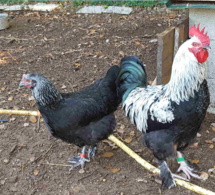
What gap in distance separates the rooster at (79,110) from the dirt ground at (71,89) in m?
0.34

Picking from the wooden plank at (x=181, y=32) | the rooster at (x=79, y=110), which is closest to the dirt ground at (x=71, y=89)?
the rooster at (x=79, y=110)

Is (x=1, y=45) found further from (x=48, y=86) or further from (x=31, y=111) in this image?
(x=48, y=86)

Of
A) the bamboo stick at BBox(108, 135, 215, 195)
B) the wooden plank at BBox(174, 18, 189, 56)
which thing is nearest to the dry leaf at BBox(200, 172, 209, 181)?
the bamboo stick at BBox(108, 135, 215, 195)

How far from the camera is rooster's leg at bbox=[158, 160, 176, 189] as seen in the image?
3.70 m

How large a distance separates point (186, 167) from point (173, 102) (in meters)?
0.95

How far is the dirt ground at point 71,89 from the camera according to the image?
387 centimetres

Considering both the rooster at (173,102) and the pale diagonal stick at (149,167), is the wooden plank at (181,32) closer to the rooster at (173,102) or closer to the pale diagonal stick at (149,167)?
the rooster at (173,102)

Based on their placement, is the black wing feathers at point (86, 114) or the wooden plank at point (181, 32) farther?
the wooden plank at point (181, 32)

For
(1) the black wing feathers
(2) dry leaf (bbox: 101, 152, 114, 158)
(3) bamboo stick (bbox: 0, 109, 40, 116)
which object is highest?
(1) the black wing feathers

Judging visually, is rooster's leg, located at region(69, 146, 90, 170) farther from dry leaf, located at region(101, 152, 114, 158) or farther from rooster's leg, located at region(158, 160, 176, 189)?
rooster's leg, located at region(158, 160, 176, 189)

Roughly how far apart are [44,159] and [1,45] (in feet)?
13.6

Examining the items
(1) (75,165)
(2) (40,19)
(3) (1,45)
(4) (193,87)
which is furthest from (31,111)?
(2) (40,19)

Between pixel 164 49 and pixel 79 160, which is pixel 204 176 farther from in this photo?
pixel 164 49

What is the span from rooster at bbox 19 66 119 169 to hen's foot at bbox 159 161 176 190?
0.79m
